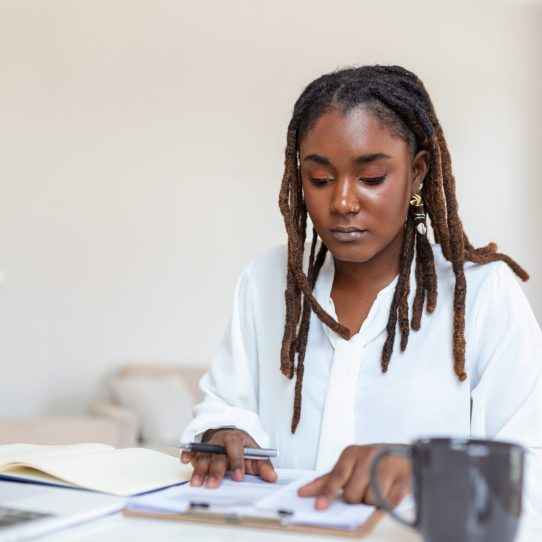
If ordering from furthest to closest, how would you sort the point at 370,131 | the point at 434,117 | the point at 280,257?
1. the point at 280,257
2. the point at 434,117
3. the point at 370,131

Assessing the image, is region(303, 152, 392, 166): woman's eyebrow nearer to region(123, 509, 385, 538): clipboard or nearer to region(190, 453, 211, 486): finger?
region(190, 453, 211, 486): finger

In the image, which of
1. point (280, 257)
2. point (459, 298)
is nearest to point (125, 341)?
point (280, 257)

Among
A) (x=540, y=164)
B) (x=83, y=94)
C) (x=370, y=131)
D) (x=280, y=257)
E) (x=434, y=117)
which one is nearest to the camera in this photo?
(x=370, y=131)

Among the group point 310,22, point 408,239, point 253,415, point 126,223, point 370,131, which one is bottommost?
point 253,415

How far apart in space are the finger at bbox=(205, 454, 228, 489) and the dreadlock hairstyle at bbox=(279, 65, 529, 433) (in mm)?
385

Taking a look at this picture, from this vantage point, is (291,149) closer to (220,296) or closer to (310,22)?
(220,296)

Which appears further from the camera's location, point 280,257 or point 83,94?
point 83,94

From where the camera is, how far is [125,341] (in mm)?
4602

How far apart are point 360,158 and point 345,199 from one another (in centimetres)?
7

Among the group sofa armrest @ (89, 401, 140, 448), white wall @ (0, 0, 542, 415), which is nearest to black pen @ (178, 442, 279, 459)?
sofa armrest @ (89, 401, 140, 448)

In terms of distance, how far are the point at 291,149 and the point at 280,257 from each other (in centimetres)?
23

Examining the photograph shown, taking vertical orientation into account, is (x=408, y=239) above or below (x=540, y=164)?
below

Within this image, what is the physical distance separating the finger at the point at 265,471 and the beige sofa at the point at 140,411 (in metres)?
2.06

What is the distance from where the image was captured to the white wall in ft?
14.7
